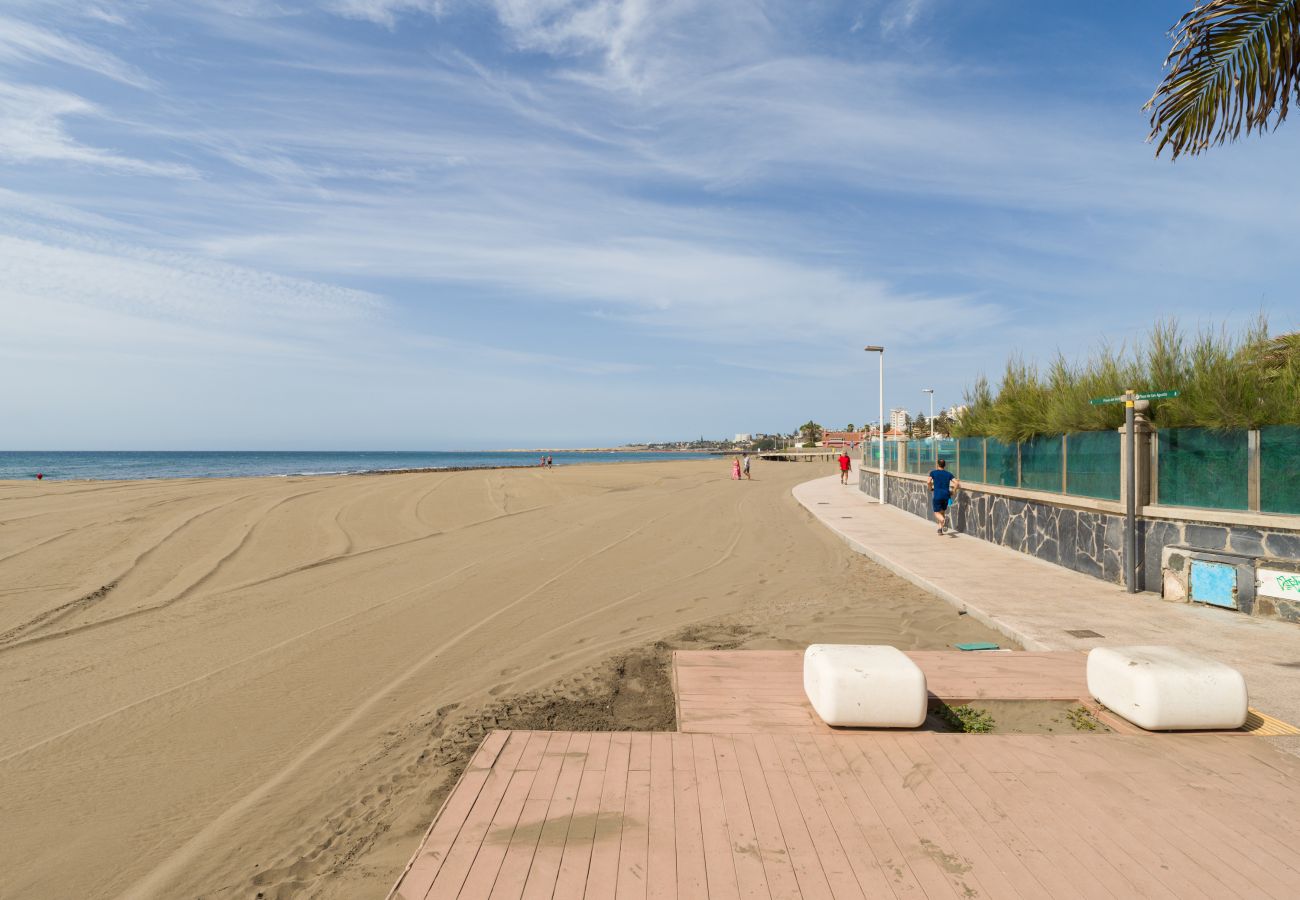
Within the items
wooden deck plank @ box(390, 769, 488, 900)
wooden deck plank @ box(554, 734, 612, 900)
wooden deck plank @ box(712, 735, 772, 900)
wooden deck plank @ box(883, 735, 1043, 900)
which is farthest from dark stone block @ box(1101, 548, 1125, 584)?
wooden deck plank @ box(390, 769, 488, 900)

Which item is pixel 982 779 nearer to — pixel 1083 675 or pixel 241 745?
pixel 1083 675

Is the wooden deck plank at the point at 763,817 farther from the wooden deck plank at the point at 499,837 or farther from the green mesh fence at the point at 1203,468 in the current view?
the green mesh fence at the point at 1203,468

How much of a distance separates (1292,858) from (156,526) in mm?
21148

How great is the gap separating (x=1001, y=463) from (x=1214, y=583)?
5866 millimetres

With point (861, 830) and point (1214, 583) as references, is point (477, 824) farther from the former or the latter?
point (1214, 583)

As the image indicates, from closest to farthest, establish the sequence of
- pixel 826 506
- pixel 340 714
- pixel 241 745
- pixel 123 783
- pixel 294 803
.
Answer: pixel 294 803 < pixel 123 783 < pixel 241 745 < pixel 340 714 < pixel 826 506

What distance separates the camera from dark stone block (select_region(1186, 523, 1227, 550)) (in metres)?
8.67

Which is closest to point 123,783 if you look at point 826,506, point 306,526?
point 306,526

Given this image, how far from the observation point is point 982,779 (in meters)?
4.34

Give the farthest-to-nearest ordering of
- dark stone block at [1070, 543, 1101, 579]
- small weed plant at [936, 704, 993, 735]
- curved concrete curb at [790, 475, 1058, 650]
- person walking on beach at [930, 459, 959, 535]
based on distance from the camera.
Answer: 1. person walking on beach at [930, 459, 959, 535]
2. dark stone block at [1070, 543, 1101, 579]
3. curved concrete curb at [790, 475, 1058, 650]
4. small weed plant at [936, 704, 993, 735]

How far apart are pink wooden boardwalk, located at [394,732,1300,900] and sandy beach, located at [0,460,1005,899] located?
70 centimetres

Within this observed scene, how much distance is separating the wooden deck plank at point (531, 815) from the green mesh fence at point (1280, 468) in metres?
8.08

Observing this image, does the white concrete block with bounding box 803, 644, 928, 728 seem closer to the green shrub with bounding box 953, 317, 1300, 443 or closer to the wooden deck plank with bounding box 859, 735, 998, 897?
the wooden deck plank with bounding box 859, 735, 998, 897

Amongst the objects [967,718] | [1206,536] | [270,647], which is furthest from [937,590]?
[270,647]
